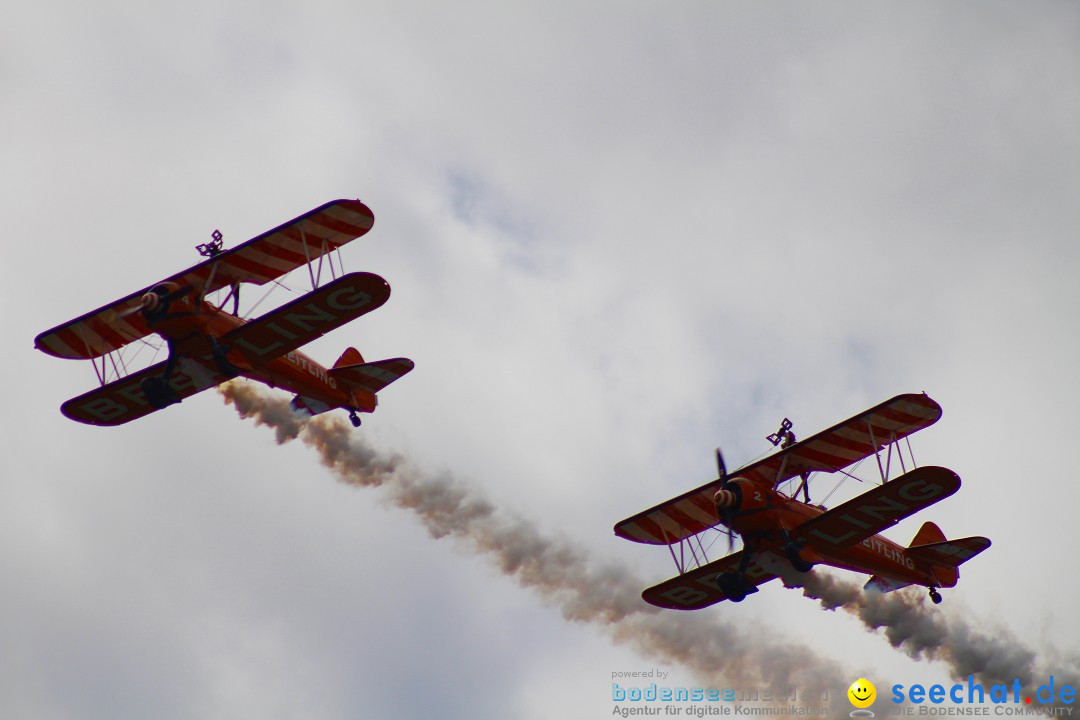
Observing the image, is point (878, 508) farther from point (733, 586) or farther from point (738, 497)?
point (733, 586)

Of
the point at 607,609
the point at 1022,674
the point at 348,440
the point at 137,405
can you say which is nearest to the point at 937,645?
the point at 1022,674

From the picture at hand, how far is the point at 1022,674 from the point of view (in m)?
38.2

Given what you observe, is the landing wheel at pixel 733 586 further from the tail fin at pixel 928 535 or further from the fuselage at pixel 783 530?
the tail fin at pixel 928 535

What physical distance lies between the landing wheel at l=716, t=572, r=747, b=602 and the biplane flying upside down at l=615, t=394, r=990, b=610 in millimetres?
19

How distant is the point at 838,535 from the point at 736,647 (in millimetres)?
6397

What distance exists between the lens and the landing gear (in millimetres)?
35406

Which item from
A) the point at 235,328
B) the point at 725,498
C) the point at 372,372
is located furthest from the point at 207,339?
the point at 725,498

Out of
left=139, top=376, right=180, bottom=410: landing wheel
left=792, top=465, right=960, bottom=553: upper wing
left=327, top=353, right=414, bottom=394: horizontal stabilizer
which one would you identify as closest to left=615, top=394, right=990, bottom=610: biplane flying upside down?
left=792, top=465, right=960, bottom=553: upper wing

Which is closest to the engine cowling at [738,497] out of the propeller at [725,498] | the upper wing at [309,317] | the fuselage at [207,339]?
the propeller at [725,498]

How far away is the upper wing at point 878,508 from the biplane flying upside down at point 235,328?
9.33m

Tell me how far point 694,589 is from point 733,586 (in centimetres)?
222

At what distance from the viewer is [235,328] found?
3606cm

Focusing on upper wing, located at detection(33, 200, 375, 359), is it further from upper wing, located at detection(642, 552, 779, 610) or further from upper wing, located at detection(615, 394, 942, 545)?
upper wing, located at detection(642, 552, 779, 610)

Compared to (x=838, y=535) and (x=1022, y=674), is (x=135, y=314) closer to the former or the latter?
(x=838, y=535)
